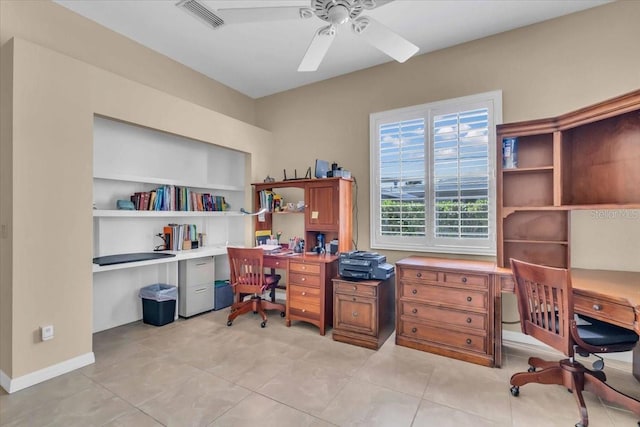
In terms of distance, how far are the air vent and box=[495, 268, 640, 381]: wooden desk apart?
10.4ft

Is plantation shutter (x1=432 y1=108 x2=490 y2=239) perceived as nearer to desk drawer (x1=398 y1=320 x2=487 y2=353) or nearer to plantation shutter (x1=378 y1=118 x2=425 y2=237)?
plantation shutter (x1=378 y1=118 x2=425 y2=237)

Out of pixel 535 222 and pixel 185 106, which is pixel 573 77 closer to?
pixel 535 222

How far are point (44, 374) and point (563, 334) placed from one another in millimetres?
3820

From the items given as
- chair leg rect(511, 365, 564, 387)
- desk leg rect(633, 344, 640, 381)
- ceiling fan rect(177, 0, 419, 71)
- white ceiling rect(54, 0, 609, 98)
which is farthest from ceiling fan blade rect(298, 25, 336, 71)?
desk leg rect(633, 344, 640, 381)

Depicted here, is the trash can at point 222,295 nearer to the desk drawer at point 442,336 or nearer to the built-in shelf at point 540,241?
the desk drawer at point 442,336

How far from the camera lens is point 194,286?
376cm

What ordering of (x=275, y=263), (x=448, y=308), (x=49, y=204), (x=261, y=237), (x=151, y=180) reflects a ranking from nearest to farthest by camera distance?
1. (x=49, y=204)
2. (x=448, y=308)
3. (x=151, y=180)
4. (x=275, y=263)
5. (x=261, y=237)

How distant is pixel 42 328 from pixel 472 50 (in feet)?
15.6

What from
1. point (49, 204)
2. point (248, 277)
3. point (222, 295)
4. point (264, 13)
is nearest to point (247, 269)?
point (248, 277)

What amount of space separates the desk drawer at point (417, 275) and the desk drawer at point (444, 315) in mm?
239

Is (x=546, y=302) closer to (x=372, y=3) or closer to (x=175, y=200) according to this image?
(x=372, y=3)

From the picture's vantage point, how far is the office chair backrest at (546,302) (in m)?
1.90

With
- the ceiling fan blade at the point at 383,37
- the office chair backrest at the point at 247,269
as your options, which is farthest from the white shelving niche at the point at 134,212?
the ceiling fan blade at the point at 383,37


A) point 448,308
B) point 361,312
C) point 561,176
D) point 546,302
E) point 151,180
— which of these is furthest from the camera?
point 151,180
